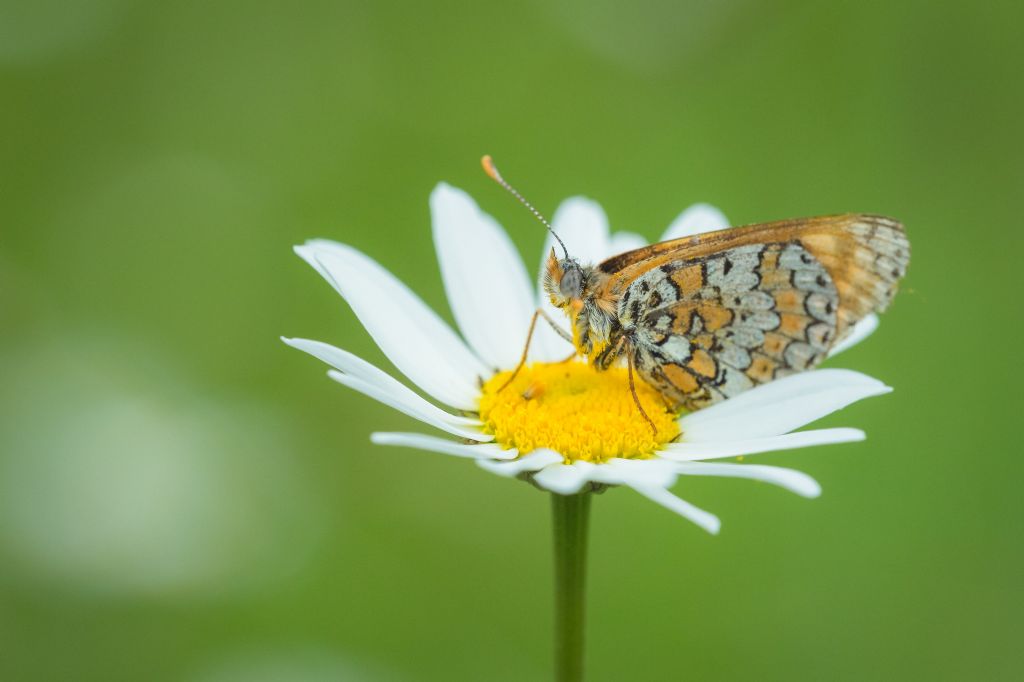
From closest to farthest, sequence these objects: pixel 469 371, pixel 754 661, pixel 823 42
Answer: pixel 469 371 → pixel 754 661 → pixel 823 42

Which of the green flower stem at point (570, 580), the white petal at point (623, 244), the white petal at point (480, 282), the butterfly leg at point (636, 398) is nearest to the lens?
the green flower stem at point (570, 580)

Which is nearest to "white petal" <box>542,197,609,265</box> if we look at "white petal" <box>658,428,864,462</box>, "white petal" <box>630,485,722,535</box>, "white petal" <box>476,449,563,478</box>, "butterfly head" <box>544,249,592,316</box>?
"butterfly head" <box>544,249,592,316</box>

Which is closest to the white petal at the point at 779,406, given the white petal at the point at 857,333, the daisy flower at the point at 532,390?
the daisy flower at the point at 532,390

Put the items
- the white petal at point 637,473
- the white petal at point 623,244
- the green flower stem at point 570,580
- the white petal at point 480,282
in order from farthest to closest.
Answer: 1. the white petal at point 623,244
2. the white petal at point 480,282
3. the green flower stem at point 570,580
4. the white petal at point 637,473

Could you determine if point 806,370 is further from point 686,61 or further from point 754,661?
point 686,61

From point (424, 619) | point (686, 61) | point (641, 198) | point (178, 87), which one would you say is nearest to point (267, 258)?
point (178, 87)

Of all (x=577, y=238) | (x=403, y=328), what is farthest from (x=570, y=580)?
(x=577, y=238)

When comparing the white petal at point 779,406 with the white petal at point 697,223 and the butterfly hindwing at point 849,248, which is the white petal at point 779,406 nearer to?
the butterfly hindwing at point 849,248

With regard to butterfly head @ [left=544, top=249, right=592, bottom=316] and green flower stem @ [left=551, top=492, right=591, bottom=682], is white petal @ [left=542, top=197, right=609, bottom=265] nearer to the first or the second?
butterfly head @ [left=544, top=249, right=592, bottom=316]
